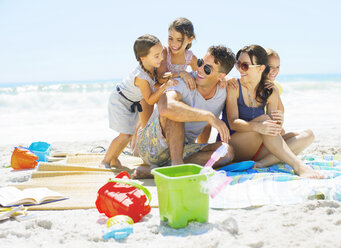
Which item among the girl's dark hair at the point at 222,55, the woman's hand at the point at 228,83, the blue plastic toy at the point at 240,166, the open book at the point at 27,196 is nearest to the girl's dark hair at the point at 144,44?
the girl's dark hair at the point at 222,55

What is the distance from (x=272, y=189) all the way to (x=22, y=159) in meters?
2.85

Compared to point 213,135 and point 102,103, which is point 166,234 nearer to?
point 213,135

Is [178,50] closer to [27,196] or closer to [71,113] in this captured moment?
[27,196]

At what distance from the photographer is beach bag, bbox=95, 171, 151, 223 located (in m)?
2.28

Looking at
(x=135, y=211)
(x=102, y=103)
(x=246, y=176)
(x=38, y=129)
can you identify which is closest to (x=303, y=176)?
(x=246, y=176)

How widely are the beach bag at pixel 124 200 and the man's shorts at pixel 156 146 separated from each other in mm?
910

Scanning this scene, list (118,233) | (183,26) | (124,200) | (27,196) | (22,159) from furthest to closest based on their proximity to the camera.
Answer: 1. (22,159)
2. (183,26)
3. (27,196)
4. (124,200)
5. (118,233)

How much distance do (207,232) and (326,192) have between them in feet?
3.29

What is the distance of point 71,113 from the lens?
1138cm

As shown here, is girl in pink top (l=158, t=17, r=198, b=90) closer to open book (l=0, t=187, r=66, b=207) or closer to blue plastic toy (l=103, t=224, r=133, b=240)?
open book (l=0, t=187, r=66, b=207)

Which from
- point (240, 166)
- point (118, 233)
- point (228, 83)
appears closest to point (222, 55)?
point (228, 83)

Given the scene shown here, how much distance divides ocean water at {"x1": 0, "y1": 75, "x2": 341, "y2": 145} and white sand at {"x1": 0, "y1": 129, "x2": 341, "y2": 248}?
4.35m

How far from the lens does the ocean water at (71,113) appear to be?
720 cm

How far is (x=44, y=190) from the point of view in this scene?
2.83 meters
